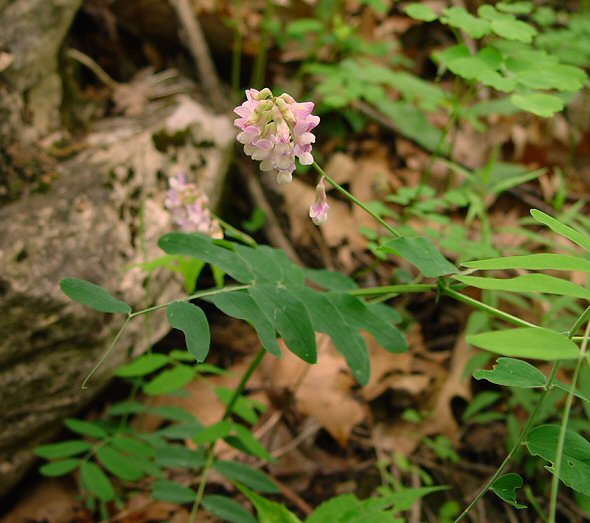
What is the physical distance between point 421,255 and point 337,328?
275mm

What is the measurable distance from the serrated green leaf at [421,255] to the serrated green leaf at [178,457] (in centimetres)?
95

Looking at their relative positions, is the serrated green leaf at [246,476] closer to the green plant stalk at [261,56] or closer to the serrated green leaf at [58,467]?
the serrated green leaf at [58,467]

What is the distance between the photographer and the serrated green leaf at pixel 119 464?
1835 millimetres

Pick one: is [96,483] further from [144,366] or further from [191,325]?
[191,325]

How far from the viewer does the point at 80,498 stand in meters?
2.04

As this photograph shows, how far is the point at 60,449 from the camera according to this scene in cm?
187

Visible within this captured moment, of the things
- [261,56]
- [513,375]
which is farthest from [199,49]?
[513,375]

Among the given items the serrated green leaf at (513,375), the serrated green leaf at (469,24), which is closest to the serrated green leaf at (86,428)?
the serrated green leaf at (513,375)

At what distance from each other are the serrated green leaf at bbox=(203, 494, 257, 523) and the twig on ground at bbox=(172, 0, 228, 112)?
6.83 feet

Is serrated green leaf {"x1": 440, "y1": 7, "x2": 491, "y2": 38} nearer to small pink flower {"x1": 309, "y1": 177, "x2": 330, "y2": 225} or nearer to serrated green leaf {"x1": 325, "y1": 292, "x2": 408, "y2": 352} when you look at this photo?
small pink flower {"x1": 309, "y1": 177, "x2": 330, "y2": 225}

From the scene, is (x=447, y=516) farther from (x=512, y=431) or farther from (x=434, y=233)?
(x=434, y=233)

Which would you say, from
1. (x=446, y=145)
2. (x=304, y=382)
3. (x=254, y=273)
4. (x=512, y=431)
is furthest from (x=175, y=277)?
(x=446, y=145)

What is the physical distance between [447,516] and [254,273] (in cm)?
131

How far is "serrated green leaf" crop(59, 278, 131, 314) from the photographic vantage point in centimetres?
119
